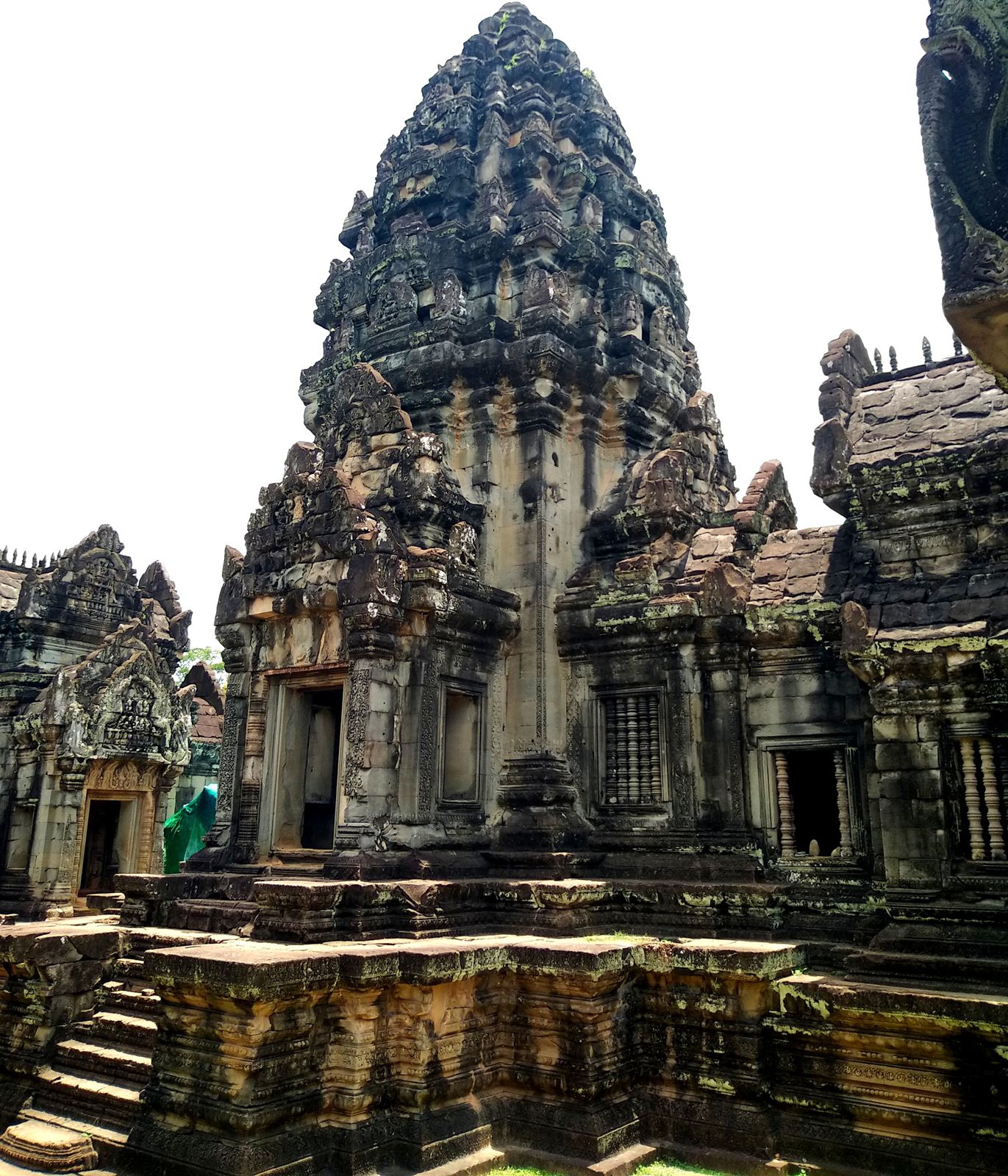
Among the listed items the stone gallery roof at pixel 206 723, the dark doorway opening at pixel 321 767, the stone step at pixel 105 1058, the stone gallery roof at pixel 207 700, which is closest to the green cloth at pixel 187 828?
the stone gallery roof at pixel 206 723

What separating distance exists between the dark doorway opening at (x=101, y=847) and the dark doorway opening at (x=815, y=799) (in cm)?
1241

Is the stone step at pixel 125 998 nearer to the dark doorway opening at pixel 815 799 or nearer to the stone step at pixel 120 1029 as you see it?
the stone step at pixel 120 1029

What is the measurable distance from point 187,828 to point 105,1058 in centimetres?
1132

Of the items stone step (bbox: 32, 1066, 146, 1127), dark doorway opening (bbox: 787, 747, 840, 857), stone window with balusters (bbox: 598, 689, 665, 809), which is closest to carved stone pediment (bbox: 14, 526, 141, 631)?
stone step (bbox: 32, 1066, 146, 1127)

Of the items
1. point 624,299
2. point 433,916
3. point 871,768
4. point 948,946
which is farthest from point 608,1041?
point 624,299

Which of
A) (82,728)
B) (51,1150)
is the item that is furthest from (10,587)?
(51,1150)

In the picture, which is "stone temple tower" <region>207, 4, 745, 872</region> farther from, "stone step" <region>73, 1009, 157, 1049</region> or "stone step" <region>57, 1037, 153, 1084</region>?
"stone step" <region>57, 1037, 153, 1084</region>

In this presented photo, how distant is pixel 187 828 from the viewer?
61.6 ft

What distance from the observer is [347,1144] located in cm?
671

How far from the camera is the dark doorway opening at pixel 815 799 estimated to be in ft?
32.3

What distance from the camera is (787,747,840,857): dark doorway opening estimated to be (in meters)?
9.86

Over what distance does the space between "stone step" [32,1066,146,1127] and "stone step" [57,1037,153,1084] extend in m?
0.05

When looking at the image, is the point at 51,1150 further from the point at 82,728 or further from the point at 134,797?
the point at 134,797

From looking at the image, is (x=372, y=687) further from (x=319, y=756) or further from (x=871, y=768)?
(x=871, y=768)
